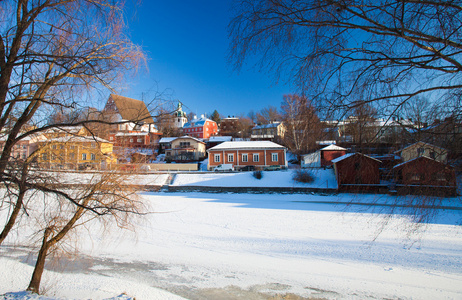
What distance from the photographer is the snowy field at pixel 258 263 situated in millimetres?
7109

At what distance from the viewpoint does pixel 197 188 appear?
86.3 feet

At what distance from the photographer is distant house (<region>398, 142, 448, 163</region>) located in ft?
10.5

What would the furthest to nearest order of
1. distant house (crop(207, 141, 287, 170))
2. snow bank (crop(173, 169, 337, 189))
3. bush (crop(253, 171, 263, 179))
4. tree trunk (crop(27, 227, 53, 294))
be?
1. distant house (crop(207, 141, 287, 170))
2. bush (crop(253, 171, 263, 179))
3. snow bank (crop(173, 169, 337, 189))
4. tree trunk (crop(27, 227, 53, 294))

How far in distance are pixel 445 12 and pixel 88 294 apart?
29.2 feet

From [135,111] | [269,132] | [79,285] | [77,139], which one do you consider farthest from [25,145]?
[269,132]

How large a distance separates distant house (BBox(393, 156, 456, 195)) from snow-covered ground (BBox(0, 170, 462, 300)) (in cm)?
39

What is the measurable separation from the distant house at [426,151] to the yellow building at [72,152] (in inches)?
198

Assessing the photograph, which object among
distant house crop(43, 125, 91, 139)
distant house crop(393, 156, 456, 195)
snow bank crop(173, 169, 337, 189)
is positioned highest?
distant house crop(43, 125, 91, 139)

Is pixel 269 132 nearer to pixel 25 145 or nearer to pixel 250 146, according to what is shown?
pixel 250 146

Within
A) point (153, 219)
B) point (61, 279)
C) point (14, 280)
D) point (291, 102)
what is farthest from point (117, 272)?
point (291, 102)

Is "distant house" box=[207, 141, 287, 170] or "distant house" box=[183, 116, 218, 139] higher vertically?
"distant house" box=[183, 116, 218, 139]

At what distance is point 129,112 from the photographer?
395cm

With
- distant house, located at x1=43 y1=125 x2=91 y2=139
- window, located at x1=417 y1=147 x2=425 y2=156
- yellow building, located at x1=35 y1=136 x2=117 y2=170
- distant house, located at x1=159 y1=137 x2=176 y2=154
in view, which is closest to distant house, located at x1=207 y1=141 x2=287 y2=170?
distant house, located at x1=159 y1=137 x2=176 y2=154

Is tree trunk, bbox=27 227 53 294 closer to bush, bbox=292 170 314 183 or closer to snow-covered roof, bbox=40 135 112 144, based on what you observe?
snow-covered roof, bbox=40 135 112 144
